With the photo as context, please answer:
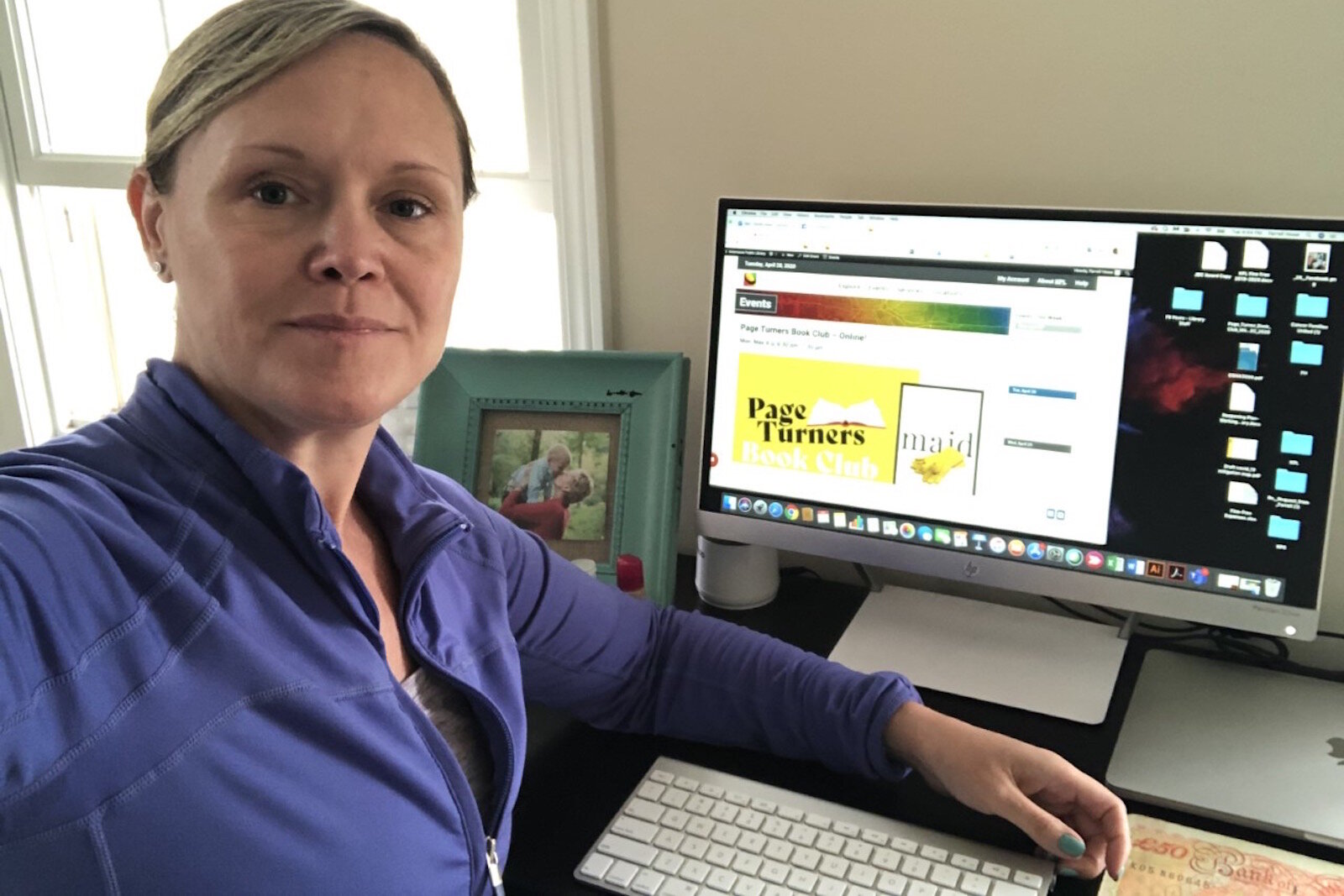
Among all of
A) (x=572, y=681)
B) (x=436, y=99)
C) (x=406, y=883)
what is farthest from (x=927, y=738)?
(x=436, y=99)

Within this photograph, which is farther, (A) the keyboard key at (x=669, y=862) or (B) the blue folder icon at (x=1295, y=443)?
(B) the blue folder icon at (x=1295, y=443)

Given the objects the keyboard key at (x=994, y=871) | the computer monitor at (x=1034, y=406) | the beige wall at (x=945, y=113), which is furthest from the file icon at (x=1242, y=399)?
the keyboard key at (x=994, y=871)

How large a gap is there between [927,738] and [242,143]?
732mm

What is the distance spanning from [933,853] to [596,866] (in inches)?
10.7

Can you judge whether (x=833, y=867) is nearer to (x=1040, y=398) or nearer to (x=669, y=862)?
(x=669, y=862)

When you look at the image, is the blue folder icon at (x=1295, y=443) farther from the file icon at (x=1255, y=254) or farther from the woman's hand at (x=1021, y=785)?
the woman's hand at (x=1021, y=785)

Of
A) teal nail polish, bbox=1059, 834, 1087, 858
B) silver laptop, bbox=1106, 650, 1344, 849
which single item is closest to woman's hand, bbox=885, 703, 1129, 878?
teal nail polish, bbox=1059, 834, 1087, 858

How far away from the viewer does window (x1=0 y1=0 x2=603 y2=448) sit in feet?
4.79

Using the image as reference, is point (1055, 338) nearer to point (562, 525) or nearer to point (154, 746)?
point (562, 525)

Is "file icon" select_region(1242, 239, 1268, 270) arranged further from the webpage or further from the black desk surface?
the black desk surface

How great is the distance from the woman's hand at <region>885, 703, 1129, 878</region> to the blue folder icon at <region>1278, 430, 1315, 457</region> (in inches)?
14.4

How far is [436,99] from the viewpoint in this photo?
0.86m

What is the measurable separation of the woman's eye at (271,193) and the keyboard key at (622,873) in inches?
22.5

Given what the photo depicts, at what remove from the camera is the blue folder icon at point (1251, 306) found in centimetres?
97
